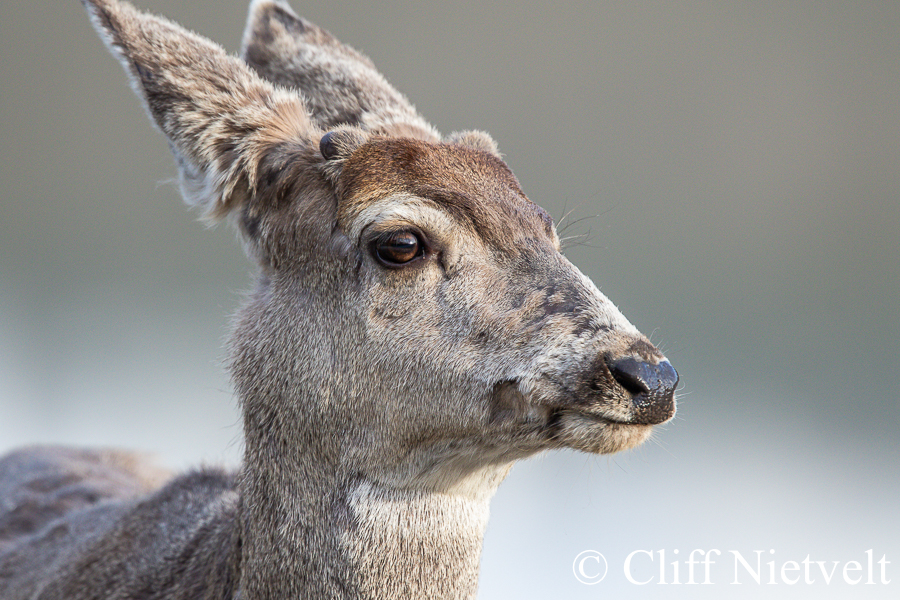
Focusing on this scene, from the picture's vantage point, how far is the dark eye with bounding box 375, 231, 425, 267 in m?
1.52

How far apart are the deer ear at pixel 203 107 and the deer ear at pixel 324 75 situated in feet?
0.67

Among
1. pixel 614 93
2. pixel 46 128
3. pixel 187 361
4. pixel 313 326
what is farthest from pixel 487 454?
pixel 46 128

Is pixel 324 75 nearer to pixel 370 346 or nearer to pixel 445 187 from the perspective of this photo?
pixel 445 187

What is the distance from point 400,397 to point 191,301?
4013 mm

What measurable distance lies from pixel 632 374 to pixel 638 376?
1 centimetres

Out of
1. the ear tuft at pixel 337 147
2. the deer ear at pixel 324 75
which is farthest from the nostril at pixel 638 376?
the deer ear at pixel 324 75

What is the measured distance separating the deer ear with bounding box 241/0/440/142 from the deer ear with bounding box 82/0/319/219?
203mm

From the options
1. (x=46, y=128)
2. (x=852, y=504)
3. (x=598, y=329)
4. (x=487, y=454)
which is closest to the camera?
(x=598, y=329)

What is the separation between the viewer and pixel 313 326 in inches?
63.5

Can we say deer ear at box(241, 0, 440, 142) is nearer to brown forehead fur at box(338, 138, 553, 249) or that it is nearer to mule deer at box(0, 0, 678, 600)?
mule deer at box(0, 0, 678, 600)

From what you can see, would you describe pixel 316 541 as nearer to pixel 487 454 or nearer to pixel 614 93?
pixel 487 454

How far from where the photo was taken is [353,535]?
1538 millimetres

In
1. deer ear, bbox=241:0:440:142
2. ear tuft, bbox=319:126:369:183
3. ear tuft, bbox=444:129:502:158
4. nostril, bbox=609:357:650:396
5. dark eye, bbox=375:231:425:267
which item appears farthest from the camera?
deer ear, bbox=241:0:440:142

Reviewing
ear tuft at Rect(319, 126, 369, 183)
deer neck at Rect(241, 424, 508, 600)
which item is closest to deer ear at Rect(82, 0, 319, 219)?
ear tuft at Rect(319, 126, 369, 183)
